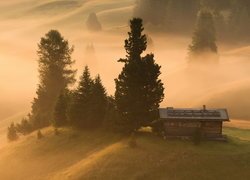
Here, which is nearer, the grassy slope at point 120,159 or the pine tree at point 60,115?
the grassy slope at point 120,159

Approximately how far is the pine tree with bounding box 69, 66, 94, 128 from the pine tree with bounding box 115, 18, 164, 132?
259 inches

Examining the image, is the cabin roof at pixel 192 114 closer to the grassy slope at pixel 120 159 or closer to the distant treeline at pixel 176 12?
the grassy slope at pixel 120 159

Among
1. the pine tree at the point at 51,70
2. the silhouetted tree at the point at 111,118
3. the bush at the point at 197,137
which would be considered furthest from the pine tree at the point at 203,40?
the bush at the point at 197,137

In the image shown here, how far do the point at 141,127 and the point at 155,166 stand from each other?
12045 mm

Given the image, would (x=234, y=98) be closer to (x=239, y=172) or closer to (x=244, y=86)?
(x=244, y=86)

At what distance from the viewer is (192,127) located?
52125 mm

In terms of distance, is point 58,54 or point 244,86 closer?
point 58,54

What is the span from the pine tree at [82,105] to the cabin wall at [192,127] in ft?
38.9

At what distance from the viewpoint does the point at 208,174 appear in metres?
44.4

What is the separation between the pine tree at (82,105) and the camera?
5941cm

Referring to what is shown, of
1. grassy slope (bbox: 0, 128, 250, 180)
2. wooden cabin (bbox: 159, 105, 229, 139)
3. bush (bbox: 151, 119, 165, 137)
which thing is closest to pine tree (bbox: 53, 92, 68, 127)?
grassy slope (bbox: 0, 128, 250, 180)

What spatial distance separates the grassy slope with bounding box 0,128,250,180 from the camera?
44938mm

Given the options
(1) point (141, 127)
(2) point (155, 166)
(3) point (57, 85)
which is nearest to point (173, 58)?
Answer: (3) point (57, 85)

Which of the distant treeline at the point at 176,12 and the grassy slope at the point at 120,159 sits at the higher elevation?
Answer: the distant treeline at the point at 176,12
